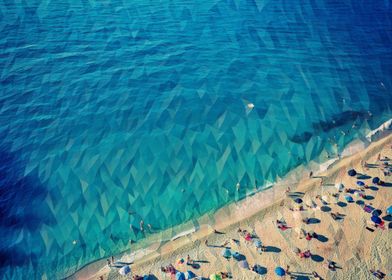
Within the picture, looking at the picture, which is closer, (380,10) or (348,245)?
(348,245)

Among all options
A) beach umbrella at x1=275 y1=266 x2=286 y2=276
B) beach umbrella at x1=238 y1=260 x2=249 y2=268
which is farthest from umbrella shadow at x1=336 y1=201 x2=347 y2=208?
beach umbrella at x1=238 y1=260 x2=249 y2=268

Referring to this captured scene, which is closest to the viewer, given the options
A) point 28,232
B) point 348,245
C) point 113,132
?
point 348,245

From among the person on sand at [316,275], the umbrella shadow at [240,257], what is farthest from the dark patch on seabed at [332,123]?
the person on sand at [316,275]

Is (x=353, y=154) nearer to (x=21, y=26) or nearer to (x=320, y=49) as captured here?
(x=320, y=49)

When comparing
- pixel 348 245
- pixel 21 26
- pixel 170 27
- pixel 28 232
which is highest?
pixel 21 26

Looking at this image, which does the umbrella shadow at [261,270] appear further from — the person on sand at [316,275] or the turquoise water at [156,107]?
the turquoise water at [156,107]

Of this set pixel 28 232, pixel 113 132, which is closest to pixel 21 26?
pixel 113 132

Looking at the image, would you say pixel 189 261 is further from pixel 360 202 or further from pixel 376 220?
pixel 360 202
